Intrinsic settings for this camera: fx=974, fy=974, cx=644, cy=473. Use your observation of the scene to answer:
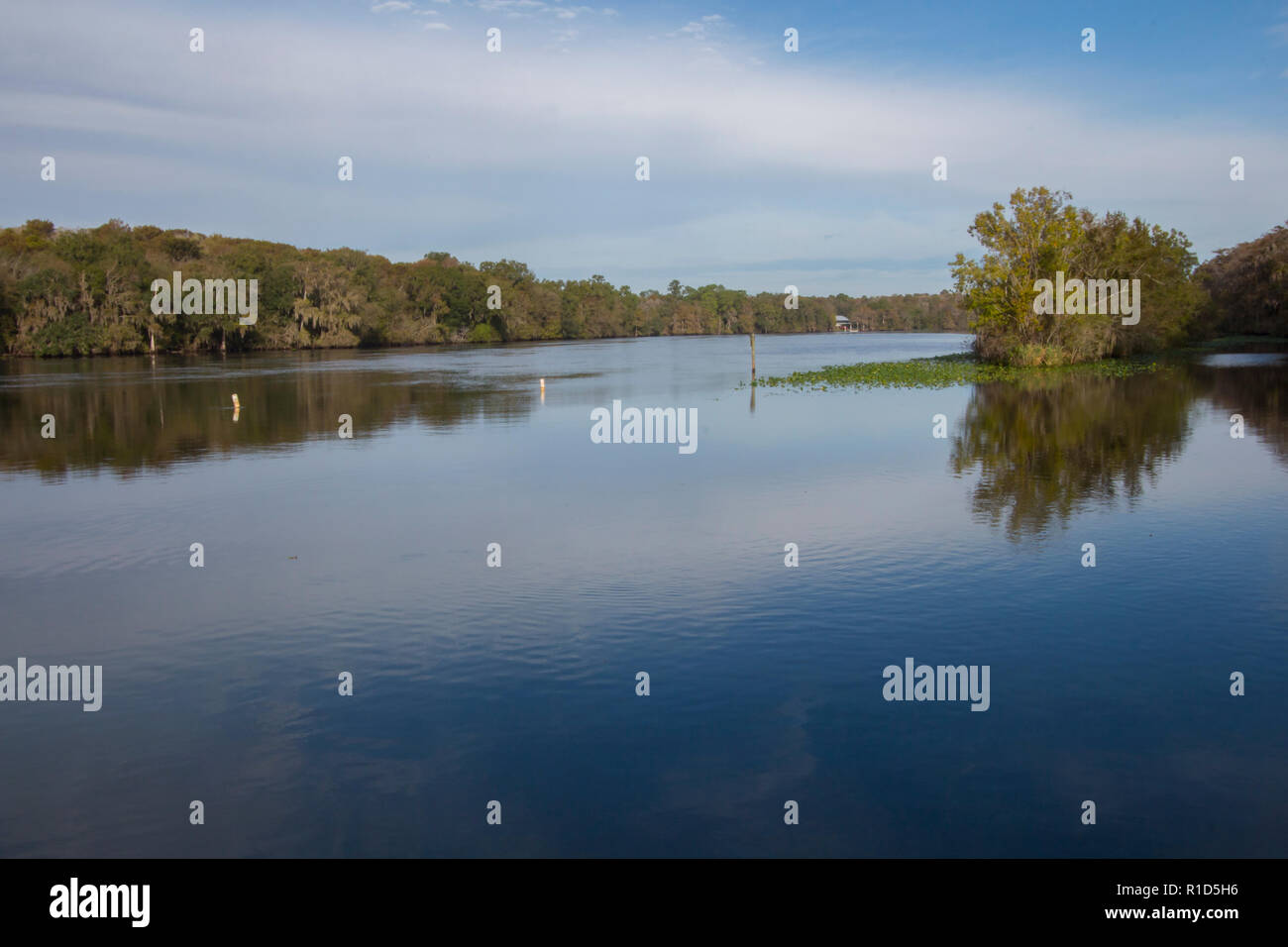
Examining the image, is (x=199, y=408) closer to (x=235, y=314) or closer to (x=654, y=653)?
(x=654, y=653)

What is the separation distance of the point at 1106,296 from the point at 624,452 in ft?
153

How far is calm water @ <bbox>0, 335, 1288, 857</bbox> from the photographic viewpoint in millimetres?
7133

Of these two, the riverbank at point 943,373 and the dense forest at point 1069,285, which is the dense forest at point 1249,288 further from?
the riverbank at point 943,373

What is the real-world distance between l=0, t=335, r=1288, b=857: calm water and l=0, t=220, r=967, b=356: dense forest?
46.7 m

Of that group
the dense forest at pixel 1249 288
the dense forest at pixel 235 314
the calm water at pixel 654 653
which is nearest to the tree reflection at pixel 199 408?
the calm water at pixel 654 653

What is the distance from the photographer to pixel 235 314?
10225 centimetres

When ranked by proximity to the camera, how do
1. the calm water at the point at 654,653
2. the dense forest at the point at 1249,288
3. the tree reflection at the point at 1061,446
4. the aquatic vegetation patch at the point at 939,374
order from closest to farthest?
the calm water at the point at 654,653 < the tree reflection at the point at 1061,446 < the aquatic vegetation patch at the point at 939,374 < the dense forest at the point at 1249,288

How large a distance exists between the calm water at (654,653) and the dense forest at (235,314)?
46679mm

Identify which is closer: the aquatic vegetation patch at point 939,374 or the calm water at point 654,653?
the calm water at point 654,653

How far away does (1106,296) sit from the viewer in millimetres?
60031

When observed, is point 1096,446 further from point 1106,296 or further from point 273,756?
point 1106,296

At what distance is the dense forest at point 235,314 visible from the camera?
286ft

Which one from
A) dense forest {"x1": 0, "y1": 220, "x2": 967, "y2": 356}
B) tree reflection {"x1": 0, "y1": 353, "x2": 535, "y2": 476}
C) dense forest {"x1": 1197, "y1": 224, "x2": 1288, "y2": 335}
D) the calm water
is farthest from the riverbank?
the calm water

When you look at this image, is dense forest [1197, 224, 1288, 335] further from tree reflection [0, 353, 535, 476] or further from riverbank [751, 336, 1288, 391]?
tree reflection [0, 353, 535, 476]
